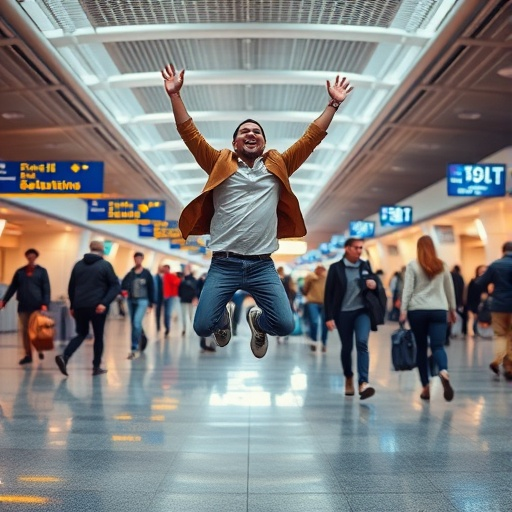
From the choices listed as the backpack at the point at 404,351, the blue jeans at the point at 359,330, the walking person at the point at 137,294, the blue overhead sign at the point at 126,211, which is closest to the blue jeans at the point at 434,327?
the backpack at the point at 404,351

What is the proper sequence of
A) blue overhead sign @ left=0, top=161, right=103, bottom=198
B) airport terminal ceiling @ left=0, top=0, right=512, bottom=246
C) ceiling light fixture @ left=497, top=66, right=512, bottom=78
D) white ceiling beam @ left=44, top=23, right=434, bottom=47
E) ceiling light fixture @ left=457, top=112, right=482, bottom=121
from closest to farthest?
airport terminal ceiling @ left=0, top=0, right=512, bottom=246 < white ceiling beam @ left=44, top=23, right=434, bottom=47 < ceiling light fixture @ left=497, top=66, right=512, bottom=78 < blue overhead sign @ left=0, top=161, right=103, bottom=198 < ceiling light fixture @ left=457, top=112, right=482, bottom=121

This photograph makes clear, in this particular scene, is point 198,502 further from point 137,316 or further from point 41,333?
point 137,316

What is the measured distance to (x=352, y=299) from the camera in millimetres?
9227

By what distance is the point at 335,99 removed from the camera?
5.12 m

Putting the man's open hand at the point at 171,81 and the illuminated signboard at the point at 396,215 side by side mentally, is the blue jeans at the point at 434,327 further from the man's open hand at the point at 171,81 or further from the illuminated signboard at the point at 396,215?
the illuminated signboard at the point at 396,215

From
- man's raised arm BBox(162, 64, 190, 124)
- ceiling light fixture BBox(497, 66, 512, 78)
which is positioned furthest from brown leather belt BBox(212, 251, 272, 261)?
ceiling light fixture BBox(497, 66, 512, 78)

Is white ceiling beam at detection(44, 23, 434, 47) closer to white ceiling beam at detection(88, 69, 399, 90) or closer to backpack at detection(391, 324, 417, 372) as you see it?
white ceiling beam at detection(88, 69, 399, 90)

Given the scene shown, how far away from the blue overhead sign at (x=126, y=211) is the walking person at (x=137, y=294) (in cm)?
976

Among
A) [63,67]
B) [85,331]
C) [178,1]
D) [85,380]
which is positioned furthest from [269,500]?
[63,67]

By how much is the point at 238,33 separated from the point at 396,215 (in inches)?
651

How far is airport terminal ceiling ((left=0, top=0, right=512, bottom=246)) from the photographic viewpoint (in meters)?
13.1

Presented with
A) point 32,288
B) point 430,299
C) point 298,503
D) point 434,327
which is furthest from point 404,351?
point 32,288

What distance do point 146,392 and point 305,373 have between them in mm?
3308

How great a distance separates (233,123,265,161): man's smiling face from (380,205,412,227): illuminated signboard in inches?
957
